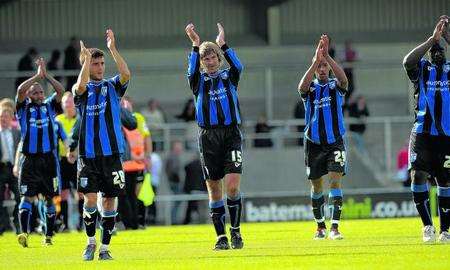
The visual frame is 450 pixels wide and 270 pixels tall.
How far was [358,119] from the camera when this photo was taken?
30.6m

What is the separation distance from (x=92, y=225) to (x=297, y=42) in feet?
77.6

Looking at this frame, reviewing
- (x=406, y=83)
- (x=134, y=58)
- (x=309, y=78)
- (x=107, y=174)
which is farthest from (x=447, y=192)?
(x=134, y=58)

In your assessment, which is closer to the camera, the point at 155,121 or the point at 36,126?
the point at 36,126

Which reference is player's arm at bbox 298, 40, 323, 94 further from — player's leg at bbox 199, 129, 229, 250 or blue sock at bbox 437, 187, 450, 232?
blue sock at bbox 437, 187, 450, 232

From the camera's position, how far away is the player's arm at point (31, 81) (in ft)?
53.4

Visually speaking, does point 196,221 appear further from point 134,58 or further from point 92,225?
point 92,225

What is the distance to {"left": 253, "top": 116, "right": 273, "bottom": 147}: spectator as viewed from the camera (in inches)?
1192

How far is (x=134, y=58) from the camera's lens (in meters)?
35.8

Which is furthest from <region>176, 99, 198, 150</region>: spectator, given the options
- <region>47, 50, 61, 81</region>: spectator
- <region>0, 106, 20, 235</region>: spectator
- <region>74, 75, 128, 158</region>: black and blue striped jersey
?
<region>74, 75, 128, 158</region>: black and blue striped jersey

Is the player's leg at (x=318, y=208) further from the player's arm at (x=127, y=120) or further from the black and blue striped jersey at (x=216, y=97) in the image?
the player's arm at (x=127, y=120)

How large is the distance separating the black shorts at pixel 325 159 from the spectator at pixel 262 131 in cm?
1287

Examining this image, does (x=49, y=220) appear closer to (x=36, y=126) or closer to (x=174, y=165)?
(x=36, y=126)

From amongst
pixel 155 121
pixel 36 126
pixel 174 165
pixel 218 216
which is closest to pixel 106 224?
pixel 218 216

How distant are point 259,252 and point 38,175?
487cm
